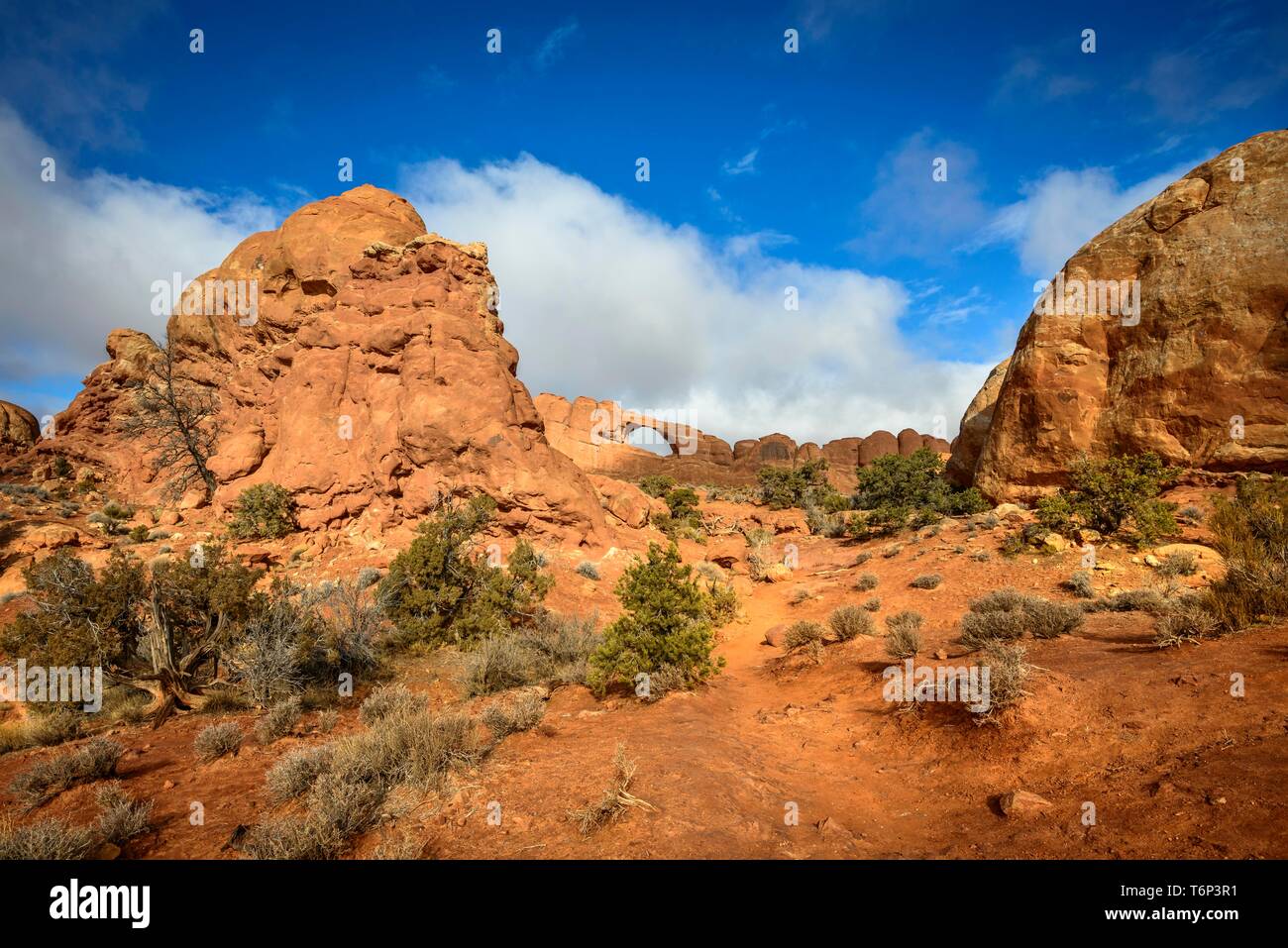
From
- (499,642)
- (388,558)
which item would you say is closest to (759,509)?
(388,558)

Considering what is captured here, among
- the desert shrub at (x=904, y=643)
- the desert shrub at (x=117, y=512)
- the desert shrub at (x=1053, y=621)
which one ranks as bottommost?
the desert shrub at (x=904, y=643)

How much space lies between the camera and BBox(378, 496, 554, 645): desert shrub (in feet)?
32.3

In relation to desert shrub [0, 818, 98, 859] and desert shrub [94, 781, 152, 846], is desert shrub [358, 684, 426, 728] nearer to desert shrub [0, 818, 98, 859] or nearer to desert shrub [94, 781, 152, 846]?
desert shrub [94, 781, 152, 846]

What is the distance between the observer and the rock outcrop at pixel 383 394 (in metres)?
16.4

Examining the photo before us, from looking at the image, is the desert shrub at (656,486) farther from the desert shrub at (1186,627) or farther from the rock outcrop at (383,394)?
the desert shrub at (1186,627)

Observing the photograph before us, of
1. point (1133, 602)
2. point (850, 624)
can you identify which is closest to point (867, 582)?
point (850, 624)

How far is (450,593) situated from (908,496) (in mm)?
19588

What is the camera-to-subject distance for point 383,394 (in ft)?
57.1

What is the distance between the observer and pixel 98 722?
6.65m

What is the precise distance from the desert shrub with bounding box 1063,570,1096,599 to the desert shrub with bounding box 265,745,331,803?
12.4 metres

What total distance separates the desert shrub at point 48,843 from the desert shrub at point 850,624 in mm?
9343

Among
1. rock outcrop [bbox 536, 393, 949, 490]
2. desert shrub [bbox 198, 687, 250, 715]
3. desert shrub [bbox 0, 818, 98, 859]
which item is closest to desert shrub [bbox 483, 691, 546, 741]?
desert shrub [bbox 0, 818, 98, 859]

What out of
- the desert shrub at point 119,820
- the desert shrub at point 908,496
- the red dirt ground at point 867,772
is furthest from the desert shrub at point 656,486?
the desert shrub at point 119,820
